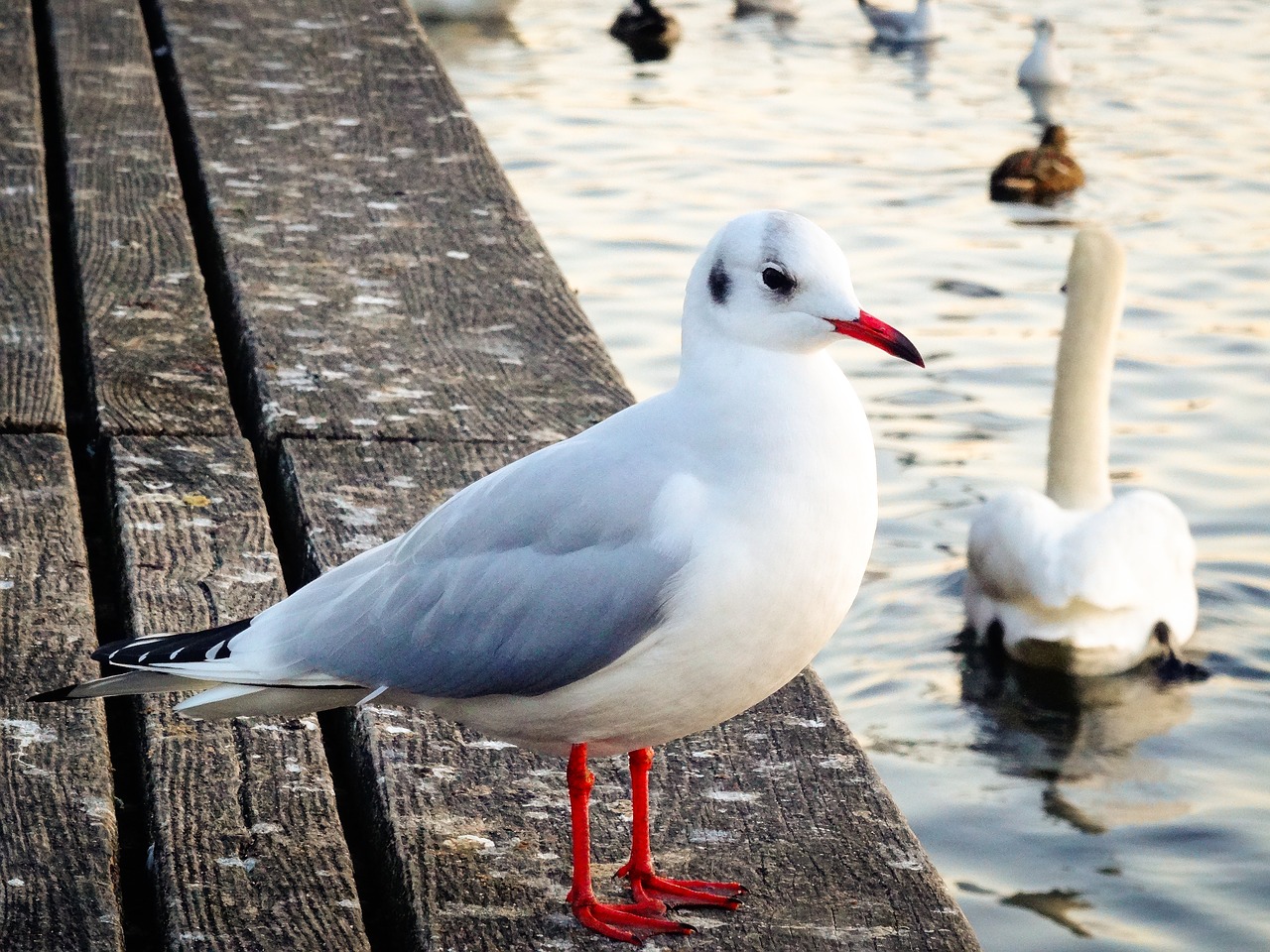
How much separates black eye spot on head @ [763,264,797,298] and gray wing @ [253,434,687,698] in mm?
267

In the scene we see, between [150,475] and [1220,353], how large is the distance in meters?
6.19

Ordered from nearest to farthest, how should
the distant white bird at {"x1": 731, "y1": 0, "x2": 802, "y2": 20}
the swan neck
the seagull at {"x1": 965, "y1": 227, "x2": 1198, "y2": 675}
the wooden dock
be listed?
the wooden dock
the seagull at {"x1": 965, "y1": 227, "x2": 1198, "y2": 675}
the swan neck
the distant white bird at {"x1": 731, "y1": 0, "x2": 802, "y2": 20}

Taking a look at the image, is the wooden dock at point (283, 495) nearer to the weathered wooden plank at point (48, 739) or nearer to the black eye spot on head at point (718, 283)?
the weathered wooden plank at point (48, 739)

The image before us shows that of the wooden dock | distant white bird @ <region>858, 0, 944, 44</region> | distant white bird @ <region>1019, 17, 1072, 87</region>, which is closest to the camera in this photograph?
the wooden dock

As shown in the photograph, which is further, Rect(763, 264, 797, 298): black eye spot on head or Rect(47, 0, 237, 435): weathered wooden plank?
Rect(47, 0, 237, 435): weathered wooden plank

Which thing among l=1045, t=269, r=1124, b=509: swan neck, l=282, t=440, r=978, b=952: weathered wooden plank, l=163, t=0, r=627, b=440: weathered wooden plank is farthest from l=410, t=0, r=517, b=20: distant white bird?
l=282, t=440, r=978, b=952: weathered wooden plank

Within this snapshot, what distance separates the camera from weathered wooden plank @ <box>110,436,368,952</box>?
2.12 metres

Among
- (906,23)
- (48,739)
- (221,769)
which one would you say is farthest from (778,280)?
(906,23)

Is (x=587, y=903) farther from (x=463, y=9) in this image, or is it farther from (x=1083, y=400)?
(x=463, y=9)

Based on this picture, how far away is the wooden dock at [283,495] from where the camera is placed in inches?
86.2

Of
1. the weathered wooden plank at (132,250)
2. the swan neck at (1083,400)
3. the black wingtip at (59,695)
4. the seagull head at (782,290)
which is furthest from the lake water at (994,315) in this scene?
the black wingtip at (59,695)

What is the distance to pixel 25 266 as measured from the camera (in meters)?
3.73

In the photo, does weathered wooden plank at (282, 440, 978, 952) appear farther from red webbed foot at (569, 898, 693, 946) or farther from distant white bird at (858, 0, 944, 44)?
distant white bird at (858, 0, 944, 44)

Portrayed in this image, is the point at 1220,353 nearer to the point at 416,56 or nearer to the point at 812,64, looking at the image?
the point at 416,56
